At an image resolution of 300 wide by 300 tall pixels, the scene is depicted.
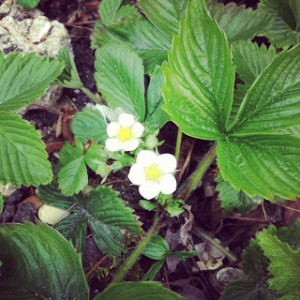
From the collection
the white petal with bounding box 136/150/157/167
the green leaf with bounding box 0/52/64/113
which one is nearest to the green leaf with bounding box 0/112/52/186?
the green leaf with bounding box 0/52/64/113

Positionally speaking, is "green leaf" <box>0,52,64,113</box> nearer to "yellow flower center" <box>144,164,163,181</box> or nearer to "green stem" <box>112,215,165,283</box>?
"yellow flower center" <box>144,164,163,181</box>

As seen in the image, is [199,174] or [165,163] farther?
[199,174]

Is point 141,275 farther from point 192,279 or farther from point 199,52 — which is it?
point 199,52

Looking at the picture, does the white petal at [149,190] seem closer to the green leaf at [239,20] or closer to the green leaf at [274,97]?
the green leaf at [274,97]

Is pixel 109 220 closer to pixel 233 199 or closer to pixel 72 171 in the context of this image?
pixel 72 171

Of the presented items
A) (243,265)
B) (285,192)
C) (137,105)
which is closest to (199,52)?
(137,105)

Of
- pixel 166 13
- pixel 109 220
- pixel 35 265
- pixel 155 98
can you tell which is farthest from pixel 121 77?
pixel 35 265
